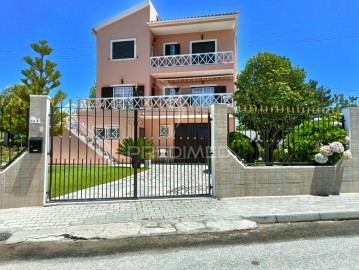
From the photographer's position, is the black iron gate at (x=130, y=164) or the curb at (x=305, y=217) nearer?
the curb at (x=305, y=217)

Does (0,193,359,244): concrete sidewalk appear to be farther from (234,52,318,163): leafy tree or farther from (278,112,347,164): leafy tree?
(234,52,318,163): leafy tree

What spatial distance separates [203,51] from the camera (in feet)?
74.1

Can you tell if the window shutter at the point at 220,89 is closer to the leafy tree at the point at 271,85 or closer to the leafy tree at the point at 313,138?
the leafy tree at the point at 271,85

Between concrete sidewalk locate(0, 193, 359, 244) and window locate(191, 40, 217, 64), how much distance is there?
15.7 meters

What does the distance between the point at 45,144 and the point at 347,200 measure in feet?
25.4

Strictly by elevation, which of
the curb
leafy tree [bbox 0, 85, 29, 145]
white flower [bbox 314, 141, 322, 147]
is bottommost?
the curb

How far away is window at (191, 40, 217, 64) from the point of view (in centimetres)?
2175

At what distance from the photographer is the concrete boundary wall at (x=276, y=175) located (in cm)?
791

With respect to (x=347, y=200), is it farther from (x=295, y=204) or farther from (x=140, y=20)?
(x=140, y=20)

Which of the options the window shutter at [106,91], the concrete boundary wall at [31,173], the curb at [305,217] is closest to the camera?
the curb at [305,217]

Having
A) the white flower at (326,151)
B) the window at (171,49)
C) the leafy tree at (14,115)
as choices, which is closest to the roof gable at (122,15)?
the window at (171,49)

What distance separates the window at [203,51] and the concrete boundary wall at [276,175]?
14188 mm

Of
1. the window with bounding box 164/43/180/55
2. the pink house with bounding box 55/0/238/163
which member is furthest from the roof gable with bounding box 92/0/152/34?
the window with bounding box 164/43/180/55

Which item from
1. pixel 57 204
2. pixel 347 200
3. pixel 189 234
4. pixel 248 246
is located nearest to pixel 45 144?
pixel 57 204
